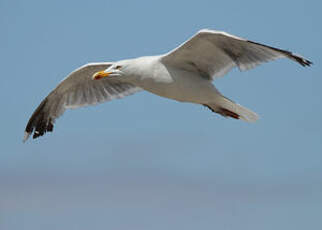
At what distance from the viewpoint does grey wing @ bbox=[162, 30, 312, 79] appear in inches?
347

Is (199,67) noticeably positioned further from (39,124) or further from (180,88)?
(39,124)

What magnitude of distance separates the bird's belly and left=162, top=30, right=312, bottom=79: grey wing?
245 millimetres

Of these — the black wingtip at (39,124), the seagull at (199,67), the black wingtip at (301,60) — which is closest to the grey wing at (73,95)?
the black wingtip at (39,124)

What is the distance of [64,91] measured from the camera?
38.0 feet

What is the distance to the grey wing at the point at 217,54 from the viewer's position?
8812mm

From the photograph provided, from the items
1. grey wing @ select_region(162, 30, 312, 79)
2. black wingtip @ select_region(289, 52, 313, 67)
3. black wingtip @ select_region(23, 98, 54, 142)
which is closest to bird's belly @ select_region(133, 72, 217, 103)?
grey wing @ select_region(162, 30, 312, 79)

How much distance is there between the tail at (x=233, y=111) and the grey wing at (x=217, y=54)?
0.43 m

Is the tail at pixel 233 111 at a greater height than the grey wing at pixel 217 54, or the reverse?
the grey wing at pixel 217 54

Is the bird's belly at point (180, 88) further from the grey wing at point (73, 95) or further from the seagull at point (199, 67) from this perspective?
the grey wing at point (73, 95)

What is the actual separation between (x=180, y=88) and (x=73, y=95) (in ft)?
10.1

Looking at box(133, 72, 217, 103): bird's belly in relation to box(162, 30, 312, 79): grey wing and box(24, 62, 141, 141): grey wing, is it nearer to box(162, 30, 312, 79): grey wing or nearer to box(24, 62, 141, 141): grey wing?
box(162, 30, 312, 79): grey wing

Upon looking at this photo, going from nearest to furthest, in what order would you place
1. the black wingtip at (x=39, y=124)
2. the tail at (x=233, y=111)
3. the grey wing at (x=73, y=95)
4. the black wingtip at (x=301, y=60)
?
the black wingtip at (x=301, y=60) → the tail at (x=233, y=111) → the grey wing at (x=73, y=95) → the black wingtip at (x=39, y=124)

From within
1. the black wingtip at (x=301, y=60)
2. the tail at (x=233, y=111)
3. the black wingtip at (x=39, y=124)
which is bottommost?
the black wingtip at (x=39, y=124)

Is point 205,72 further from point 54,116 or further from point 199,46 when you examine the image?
point 54,116
